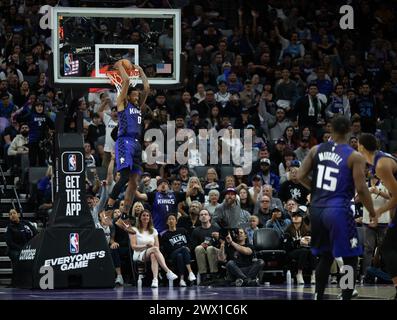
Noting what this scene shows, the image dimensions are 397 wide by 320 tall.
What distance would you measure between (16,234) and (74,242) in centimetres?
198

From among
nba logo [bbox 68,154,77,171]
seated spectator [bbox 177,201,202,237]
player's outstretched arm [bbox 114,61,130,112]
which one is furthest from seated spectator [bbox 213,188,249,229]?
player's outstretched arm [bbox 114,61,130,112]

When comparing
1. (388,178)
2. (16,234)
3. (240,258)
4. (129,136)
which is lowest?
(240,258)

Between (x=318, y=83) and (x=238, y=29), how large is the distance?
304cm

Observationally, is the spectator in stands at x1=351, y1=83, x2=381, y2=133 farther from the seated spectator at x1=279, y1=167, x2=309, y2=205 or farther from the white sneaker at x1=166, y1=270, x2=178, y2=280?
the white sneaker at x1=166, y1=270, x2=178, y2=280

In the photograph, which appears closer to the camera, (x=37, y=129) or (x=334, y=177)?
(x=334, y=177)

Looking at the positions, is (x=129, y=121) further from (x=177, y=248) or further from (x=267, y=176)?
(x=267, y=176)

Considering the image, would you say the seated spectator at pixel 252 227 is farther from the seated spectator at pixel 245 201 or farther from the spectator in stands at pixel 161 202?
the spectator in stands at pixel 161 202

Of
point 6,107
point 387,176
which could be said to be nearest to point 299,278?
point 6,107

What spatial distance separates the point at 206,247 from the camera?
58.5 ft

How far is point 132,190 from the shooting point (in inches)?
607

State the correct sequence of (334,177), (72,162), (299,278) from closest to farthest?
(334,177), (72,162), (299,278)

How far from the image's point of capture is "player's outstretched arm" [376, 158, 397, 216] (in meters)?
10.9

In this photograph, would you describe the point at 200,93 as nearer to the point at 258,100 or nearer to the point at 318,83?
the point at 258,100
